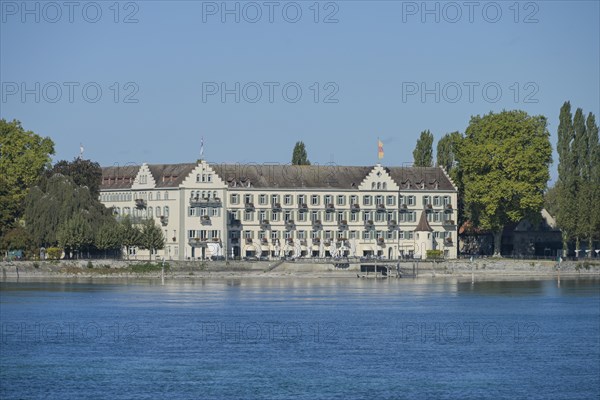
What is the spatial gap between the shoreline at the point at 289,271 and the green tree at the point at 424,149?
70.3ft

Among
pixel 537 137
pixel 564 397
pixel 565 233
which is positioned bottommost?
pixel 564 397

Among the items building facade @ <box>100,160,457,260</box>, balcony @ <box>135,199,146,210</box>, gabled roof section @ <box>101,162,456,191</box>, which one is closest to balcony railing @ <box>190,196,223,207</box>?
building facade @ <box>100,160,457,260</box>

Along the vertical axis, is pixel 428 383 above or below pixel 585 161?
below

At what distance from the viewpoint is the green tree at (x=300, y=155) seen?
17023 cm

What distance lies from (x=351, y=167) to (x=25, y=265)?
39836 millimetres

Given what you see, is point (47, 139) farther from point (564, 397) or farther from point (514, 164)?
point (564, 397)

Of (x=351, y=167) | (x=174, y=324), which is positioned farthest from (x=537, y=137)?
(x=174, y=324)

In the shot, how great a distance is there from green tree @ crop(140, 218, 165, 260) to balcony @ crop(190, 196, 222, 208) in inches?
188

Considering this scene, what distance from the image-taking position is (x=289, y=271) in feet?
469

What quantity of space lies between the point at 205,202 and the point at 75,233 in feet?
56.2

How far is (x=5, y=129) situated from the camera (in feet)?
500

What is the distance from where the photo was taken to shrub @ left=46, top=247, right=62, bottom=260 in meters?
139

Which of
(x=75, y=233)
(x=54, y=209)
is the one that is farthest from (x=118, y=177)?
(x=75, y=233)

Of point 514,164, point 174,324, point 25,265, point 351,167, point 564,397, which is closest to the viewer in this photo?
point 564,397
